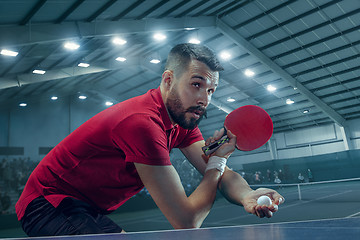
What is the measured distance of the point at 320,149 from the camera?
26.5 meters

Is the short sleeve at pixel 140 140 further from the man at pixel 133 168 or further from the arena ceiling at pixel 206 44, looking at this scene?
the arena ceiling at pixel 206 44

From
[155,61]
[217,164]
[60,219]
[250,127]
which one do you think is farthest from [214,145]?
[155,61]

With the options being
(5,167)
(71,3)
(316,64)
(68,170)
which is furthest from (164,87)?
(316,64)

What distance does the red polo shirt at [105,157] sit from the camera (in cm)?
164

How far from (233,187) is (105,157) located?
85cm

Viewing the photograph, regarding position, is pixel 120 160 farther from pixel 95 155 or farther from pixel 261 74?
pixel 261 74

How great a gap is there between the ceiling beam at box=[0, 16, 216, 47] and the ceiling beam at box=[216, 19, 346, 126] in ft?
8.45

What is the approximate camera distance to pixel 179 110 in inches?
78.7

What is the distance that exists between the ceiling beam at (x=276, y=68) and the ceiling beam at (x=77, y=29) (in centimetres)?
258

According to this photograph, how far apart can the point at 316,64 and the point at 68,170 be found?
19.6 m

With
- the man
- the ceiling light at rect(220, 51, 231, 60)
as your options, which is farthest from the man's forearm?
the ceiling light at rect(220, 51, 231, 60)

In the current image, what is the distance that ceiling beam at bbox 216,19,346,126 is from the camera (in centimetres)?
1678

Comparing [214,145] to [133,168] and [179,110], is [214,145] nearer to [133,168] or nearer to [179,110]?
[179,110]

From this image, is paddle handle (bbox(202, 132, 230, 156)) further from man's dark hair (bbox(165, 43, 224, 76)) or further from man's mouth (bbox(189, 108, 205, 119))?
man's dark hair (bbox(165, 43, 224, 76))
